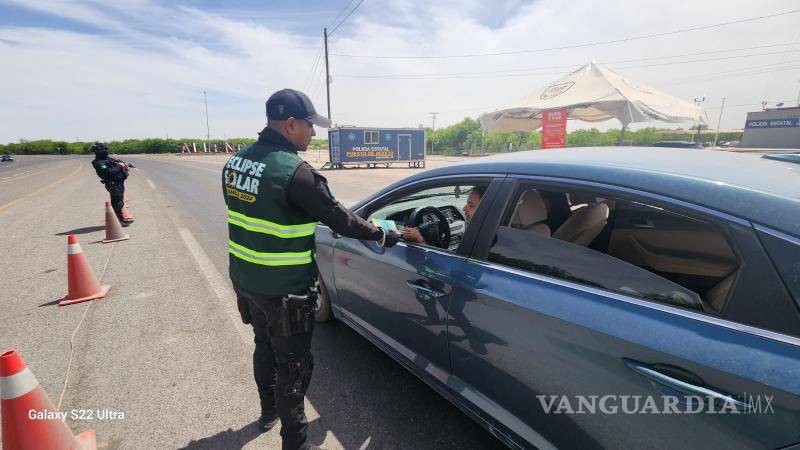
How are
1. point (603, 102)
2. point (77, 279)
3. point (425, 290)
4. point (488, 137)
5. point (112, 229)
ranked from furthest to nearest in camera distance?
point (488, 137)
point (603, 102)
point (112, 229)
point (77, 279)
point (425, 290)

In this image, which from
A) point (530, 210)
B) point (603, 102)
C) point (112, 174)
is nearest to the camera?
point (530, 210)

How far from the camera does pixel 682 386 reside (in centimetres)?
118

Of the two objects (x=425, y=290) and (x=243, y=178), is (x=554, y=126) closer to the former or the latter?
(x=425, y=290)

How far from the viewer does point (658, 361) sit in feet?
4.04

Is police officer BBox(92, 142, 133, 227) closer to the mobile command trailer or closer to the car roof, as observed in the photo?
the car roof

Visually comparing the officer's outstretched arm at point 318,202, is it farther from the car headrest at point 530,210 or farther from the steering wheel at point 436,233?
the car headrest at point 530,210

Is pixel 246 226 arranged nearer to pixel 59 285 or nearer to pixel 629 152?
pixel 629 152

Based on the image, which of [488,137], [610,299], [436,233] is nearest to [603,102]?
[436,233]

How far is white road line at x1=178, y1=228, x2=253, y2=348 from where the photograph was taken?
11.2 feet

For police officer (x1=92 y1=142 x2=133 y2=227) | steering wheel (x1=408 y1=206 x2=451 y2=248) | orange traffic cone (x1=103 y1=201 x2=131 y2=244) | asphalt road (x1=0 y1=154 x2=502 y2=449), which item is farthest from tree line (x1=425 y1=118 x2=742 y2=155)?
steering wheel (x1=408 y1=206 x2=451 y2=248)

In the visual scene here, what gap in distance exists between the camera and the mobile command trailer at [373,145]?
82.1 ft

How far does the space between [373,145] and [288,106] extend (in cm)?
2440

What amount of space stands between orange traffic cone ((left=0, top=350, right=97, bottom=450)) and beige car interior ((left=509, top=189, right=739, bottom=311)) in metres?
2.49

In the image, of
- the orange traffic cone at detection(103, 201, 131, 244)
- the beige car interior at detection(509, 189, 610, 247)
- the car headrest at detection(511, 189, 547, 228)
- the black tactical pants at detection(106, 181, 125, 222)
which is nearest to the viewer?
the car headrest at detection(511, 189, 547, 228)
